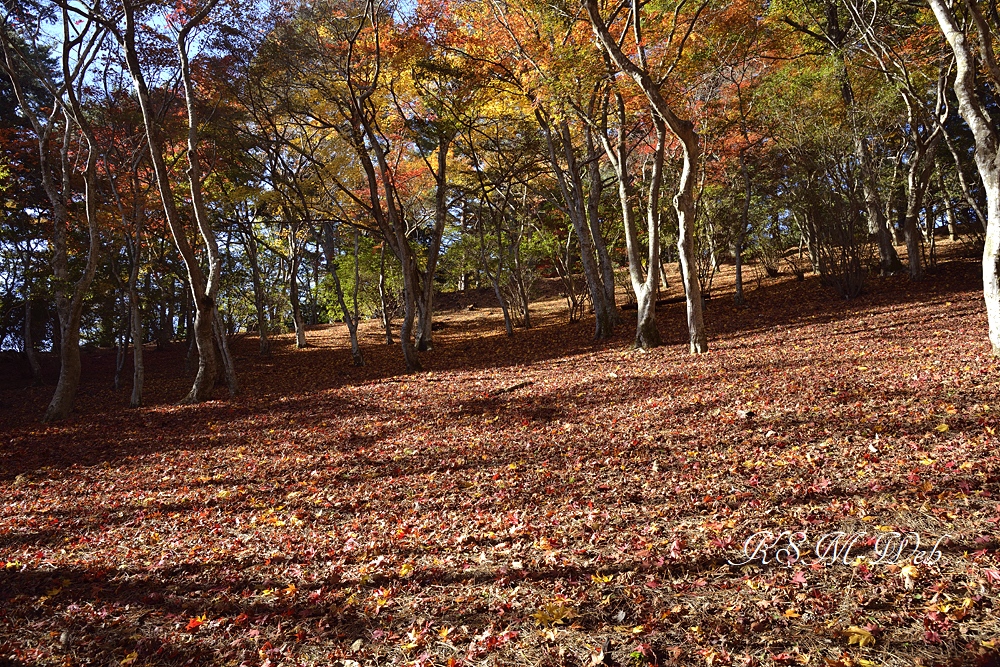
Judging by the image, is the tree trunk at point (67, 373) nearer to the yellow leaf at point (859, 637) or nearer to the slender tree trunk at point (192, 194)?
the slender tree trunk at point (192, 194)

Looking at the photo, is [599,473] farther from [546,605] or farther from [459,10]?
[459,10]

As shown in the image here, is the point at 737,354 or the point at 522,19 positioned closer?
the point at 737,354

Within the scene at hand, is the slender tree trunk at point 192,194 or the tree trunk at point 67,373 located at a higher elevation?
the slender tree trunk at point 192,194

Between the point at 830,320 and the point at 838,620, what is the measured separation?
11146 mm

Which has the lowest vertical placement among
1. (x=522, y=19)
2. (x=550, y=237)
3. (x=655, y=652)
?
(x=655, y=652)

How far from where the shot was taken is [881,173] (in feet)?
57.6

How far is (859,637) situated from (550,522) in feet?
7.29

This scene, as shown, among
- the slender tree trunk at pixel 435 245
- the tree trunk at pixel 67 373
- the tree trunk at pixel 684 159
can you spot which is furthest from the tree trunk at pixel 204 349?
the tree trunk at pixel 684 159

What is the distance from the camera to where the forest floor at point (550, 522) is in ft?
9.55

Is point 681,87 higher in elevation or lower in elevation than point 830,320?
higher

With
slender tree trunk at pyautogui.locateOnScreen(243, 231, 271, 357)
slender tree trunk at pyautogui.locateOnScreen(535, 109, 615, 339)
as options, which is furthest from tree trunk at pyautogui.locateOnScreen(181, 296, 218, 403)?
slender tree trunk at pyautogui.locateOnScreen(535, 109, 615, 339)

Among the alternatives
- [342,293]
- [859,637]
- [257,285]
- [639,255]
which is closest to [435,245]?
[639,255]

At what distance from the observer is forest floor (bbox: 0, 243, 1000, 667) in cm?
291

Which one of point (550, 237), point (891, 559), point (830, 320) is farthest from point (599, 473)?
point (550, 237)
